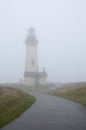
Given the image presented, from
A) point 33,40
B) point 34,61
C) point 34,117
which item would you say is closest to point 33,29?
point 33,40

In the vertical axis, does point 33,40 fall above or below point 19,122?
above

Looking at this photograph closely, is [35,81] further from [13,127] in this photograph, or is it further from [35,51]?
[13,127]

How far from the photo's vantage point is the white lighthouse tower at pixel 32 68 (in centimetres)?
7262

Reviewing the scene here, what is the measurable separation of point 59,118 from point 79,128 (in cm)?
337

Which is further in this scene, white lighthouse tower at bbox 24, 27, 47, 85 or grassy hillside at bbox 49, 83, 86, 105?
white lighthouse tower at bbox 24, 27, 47, 85

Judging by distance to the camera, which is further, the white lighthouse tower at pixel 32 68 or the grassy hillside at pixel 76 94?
the white lighthouse tower at pixel 32 68

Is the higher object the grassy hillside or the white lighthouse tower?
the white lighthouse tower

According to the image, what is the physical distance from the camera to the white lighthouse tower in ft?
238

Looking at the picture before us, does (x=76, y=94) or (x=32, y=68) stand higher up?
(x=32, y=68)

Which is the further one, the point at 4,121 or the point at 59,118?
the point at 59,118

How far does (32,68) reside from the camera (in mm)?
73188

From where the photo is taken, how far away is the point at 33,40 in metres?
76.2

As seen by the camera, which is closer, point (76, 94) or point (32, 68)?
point (76, 94)

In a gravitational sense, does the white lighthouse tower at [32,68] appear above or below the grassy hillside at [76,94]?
above
